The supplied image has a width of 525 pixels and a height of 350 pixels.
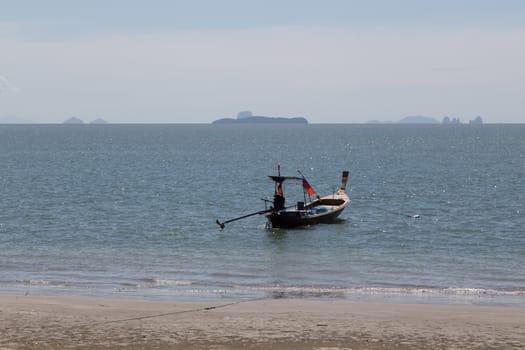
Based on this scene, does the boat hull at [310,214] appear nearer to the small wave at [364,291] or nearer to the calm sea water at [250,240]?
the calm sea water at [250,240]

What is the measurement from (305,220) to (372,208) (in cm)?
1229

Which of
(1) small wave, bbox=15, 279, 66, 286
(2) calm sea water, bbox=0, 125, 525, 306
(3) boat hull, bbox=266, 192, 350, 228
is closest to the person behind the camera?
(1) small wave, bbox=15, 279, 66, 286

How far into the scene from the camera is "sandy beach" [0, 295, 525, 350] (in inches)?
797

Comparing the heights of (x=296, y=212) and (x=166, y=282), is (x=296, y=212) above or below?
above

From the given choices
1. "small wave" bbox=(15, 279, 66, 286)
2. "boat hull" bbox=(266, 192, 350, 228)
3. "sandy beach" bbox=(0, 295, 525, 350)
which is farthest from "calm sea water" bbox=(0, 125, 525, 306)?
"sandy beach" bbox=(0, 295, 525, 350)

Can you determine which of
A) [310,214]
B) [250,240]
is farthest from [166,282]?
[310,214]

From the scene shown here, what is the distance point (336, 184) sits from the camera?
8344cm

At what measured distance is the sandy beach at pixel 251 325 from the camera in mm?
20234

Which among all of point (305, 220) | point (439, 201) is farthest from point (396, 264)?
point (439, 201)

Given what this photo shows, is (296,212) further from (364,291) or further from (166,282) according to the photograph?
(364,291)

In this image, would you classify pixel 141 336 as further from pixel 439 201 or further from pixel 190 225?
pixel 439 201

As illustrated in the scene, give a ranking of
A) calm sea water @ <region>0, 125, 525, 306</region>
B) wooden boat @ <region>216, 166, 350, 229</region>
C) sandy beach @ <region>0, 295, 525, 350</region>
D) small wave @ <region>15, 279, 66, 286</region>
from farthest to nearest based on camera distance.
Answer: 1. wooden boat @ <region>216, 166, 350, 229</region>
2. calm sea water @ <region>0, 125, 525, 306</region>
3. small wave @ <region>15, 279, 66, 286</region>
4. sandy beach @ <region>0, 295, 525, 350</region>

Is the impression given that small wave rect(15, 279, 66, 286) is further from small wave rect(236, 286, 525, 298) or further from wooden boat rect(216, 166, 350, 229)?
wooden boat rect(216, 166, 350, 229)

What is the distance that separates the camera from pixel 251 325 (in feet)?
73.3
